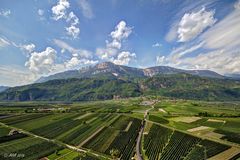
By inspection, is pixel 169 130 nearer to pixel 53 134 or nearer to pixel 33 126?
pixel 53 134

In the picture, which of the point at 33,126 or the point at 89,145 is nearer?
the point at 89,145

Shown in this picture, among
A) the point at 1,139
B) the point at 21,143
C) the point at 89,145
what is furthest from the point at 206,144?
the point at 1,139

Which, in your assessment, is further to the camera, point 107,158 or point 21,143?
point 21,143

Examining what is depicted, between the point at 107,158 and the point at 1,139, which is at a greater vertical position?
the point at 1,139

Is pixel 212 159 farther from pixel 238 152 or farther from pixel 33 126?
pixel 33 126

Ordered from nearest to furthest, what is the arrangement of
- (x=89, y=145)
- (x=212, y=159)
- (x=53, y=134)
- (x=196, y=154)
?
(x=212, y=159) < (x=196, y=154) < (x=89, y=145) < (x=53, y=134)

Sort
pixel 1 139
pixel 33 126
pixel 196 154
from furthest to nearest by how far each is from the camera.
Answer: pixel 33 126 → pixel 1 139 → pixel 196 154

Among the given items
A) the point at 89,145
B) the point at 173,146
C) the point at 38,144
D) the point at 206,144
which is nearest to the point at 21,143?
the point at 38,144

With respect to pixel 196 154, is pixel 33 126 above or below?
above

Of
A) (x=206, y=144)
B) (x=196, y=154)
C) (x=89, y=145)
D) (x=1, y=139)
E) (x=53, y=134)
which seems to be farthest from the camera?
(x=53, y=134)
